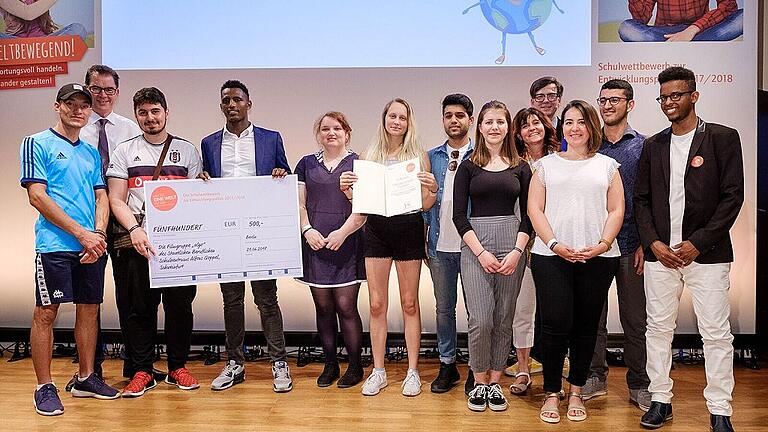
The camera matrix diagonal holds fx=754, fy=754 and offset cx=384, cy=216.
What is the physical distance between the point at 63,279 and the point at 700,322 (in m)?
3.11

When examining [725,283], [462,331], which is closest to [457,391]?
[462,331]

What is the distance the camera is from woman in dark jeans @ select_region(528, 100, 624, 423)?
3527mm

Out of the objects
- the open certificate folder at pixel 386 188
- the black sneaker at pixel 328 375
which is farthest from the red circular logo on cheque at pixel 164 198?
the black sneaker at pixel 328 375

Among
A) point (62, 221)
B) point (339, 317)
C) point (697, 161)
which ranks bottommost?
point (339, 317)

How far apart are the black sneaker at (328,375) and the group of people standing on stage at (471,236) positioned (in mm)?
15

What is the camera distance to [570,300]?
11.7 ft

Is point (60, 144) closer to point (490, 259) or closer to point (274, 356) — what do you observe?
point (274, 356)

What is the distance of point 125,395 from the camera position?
13.5 ft

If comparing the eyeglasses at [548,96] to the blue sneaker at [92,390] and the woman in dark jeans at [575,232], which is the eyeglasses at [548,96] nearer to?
the woman in dark jeans at [575,232]

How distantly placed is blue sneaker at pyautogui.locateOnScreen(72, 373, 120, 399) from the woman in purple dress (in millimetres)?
1146

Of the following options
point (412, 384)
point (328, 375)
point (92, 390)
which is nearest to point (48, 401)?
point (92, 390)

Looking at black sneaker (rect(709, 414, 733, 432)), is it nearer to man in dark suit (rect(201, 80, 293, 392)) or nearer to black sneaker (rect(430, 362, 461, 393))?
black sneaker (rect(430, 362, 461, 393))

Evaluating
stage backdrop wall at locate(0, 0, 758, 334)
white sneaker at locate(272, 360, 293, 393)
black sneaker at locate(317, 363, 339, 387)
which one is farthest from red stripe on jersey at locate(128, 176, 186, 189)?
black sneaker at locate(317, 363, 339, 387)

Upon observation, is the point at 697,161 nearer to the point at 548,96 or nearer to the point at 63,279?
the point at 548,96
